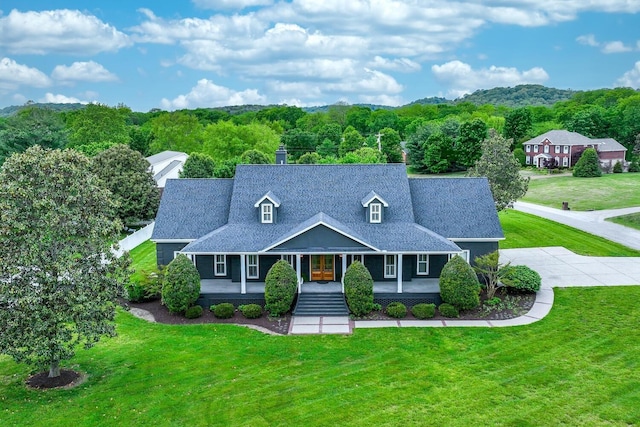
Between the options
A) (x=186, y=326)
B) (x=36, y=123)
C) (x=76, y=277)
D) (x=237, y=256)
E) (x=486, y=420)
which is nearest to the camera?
(x=486, y=420)

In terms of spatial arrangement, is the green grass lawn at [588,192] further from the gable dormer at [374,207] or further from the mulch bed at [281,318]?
the gable dormer at [374,207]

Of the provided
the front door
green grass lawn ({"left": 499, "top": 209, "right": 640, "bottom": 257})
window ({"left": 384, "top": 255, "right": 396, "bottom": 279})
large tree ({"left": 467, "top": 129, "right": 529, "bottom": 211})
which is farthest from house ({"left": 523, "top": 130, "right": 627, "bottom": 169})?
the front door

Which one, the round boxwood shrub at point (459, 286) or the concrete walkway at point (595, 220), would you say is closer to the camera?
the round boxwood shrub at point (459, 286)

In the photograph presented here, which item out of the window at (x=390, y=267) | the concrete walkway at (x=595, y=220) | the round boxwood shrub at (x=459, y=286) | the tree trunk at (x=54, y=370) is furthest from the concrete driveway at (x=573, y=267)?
the tree trunk at (x=54, y=370)

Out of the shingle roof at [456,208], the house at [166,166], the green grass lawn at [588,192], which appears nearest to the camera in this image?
the shingle roof at [456,208]

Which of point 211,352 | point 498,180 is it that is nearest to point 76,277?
point 211,352

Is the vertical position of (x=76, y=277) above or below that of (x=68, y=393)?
above

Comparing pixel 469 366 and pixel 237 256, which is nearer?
pixel 469 366

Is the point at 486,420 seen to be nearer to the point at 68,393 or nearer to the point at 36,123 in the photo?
the point at 68,393
